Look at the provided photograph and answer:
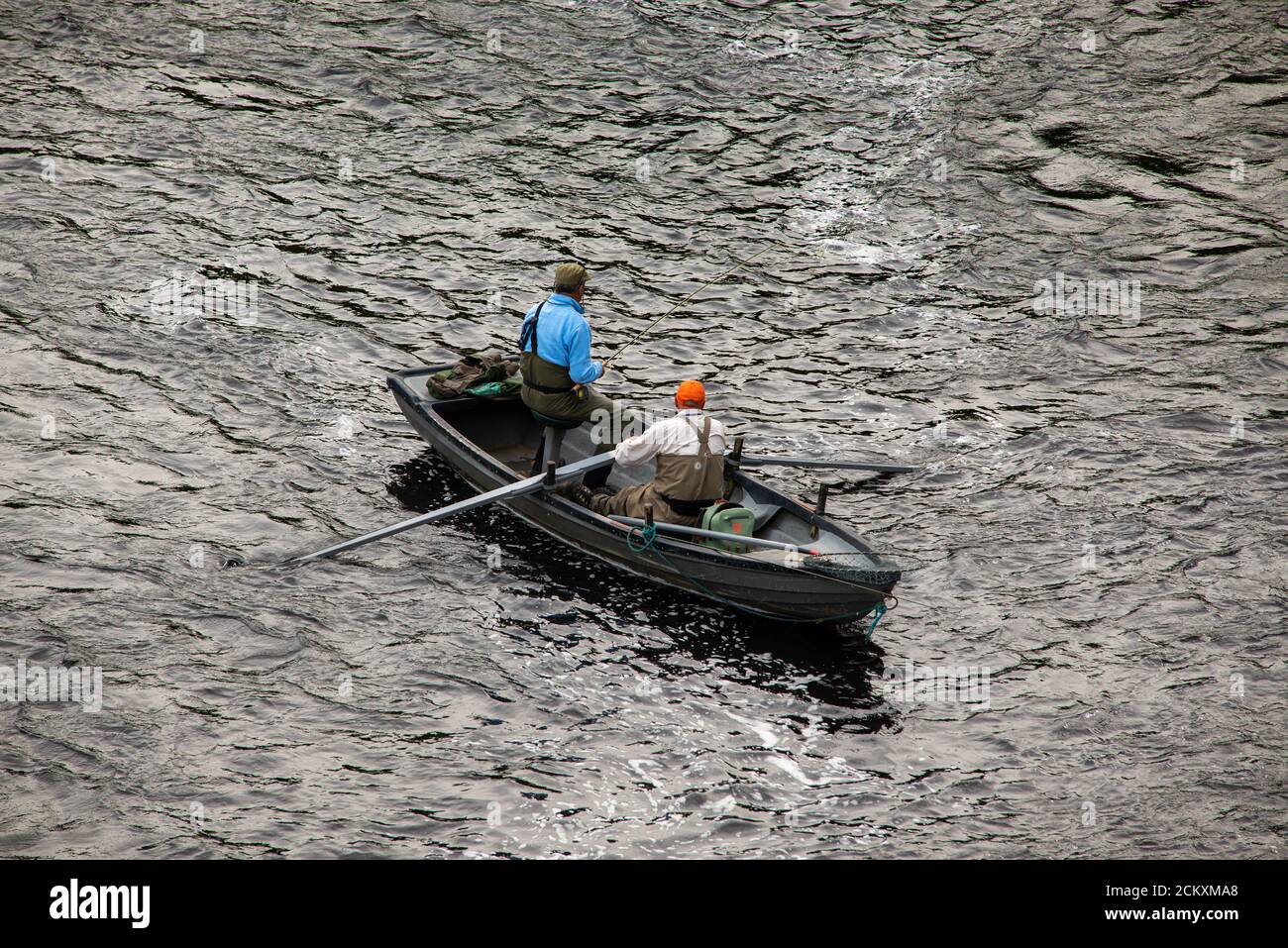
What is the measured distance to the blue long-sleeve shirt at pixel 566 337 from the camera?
510 inches

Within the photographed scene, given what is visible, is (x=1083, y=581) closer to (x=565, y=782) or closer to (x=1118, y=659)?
(x=1118, y=659)

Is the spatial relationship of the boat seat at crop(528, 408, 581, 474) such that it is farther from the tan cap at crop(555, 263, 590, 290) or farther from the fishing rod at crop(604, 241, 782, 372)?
the fishing rod at crop(604, 241, 782, 372)

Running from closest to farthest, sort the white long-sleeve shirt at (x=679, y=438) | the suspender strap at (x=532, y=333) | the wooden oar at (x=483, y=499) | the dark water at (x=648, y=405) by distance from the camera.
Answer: the dark water at (x=648, y=405) < the white long-sleeve shirt at (x=679, y=438) < the wooden oar at (x=483, y=499) < the suspender strap at (x=532, y=333)

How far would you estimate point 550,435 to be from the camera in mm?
13500

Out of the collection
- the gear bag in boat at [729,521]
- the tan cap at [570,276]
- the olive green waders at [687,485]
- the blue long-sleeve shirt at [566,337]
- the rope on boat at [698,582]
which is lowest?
the rope on boat at [698,582]

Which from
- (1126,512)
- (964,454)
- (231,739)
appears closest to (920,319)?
Answer: (964,454)

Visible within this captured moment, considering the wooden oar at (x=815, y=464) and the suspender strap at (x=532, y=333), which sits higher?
the suspender strap at (x=532, y=333)

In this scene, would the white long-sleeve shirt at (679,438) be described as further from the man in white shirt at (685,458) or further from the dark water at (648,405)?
the dark water at (648,405)

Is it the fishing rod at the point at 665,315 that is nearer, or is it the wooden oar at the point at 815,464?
the wooden oar at the point at 815,464

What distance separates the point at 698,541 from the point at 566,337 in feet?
8.71

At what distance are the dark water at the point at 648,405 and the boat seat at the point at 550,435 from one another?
3.12 ft

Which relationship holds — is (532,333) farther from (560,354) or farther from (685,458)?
(685,458)

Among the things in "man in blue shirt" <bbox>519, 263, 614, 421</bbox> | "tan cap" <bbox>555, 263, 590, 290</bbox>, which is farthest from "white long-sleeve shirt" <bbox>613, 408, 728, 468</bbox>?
"tan cap" <bbox>555, 263, 590, 290</bbox>

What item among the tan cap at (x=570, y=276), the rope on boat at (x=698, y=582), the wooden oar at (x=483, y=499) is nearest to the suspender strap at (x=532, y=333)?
the tan cap at (x=570, y=276)
